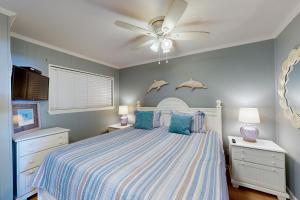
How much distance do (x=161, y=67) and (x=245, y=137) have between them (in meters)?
2.29

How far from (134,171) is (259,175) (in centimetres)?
191

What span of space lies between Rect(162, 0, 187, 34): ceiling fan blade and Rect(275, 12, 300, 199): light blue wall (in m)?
1.51

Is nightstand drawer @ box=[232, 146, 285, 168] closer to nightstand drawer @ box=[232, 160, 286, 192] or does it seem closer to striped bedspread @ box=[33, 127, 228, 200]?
nightstand drawer @ box=[232, 160, 286, 192]

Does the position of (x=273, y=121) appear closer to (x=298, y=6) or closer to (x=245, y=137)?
(x=245, y=137)

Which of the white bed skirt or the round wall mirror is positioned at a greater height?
the round wall mirror

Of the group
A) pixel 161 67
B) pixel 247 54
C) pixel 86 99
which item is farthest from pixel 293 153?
pixel 86 99

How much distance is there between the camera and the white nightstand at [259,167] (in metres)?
1.84

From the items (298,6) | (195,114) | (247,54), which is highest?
(298,6)

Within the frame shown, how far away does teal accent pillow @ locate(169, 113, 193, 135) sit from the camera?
2.48 meters

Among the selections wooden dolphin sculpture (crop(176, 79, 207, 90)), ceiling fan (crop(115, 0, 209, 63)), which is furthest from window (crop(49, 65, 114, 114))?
wooden dolphin sculpture (crop(176, 79, 207, 90))

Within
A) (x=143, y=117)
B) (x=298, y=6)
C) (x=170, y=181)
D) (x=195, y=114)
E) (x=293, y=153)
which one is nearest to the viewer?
(x=170, y=181)

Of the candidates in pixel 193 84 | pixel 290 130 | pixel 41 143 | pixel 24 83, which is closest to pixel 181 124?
pixel 193 84

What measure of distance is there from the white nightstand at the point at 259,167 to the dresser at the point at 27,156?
281cm

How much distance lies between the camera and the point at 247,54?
252 centimetres
